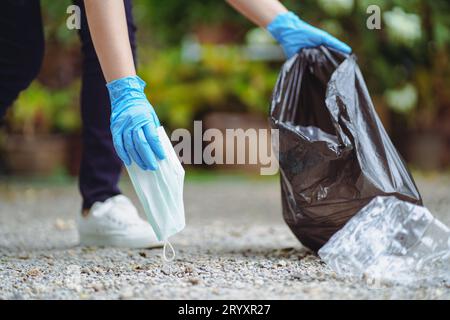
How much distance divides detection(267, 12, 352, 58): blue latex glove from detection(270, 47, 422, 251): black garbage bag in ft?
0.15

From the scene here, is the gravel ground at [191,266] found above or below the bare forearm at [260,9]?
below

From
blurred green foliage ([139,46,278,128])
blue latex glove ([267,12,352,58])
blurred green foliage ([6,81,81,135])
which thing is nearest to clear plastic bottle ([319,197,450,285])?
blue latex glove ([267,12,352,58])

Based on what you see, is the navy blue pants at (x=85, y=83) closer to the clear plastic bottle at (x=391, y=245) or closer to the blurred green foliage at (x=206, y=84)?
the clear plastic bottle at (x=391, y=245)

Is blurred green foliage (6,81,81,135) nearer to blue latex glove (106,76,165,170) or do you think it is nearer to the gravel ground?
the gravel ground

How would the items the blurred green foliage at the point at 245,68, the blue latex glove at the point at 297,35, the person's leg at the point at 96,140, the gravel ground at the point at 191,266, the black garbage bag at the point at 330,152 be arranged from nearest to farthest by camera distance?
the gravel ground at the point at 191,266, the black garbage bag at the point at 330,152, the blue latex glove at the point at 297,35, the person's leg at the point at 96,140, the blurred green foliage at the point at 245,68

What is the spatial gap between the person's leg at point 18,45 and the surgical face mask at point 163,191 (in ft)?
1.81

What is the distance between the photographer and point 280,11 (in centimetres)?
176

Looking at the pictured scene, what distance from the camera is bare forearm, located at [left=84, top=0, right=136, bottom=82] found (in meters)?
1.37

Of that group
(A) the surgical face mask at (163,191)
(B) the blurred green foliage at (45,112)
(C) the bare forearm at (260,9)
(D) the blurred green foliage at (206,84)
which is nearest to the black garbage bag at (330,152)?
(C) the bare forearm at (260,9)

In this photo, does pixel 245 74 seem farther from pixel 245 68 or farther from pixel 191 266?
pixel 191 266

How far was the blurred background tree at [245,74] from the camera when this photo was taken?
4.05 meters

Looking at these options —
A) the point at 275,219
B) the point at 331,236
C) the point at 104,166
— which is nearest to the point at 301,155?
the point at 331,236

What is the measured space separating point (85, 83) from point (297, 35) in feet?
1.83
